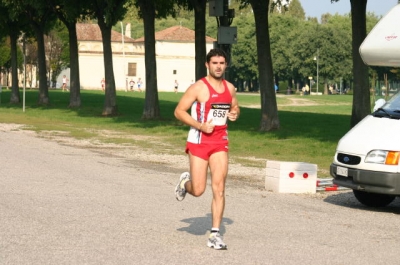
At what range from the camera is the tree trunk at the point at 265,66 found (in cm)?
3325

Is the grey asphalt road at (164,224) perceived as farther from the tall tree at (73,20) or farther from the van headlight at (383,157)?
the tall tree at (73,20)

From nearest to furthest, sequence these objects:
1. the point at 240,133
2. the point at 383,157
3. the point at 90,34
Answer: the point at 383,157, the point at 240,133, the point at 90,34

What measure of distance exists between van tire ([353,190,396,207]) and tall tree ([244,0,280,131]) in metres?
18.2

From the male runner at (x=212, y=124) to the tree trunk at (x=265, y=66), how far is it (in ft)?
74.6

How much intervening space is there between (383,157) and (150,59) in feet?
91.5

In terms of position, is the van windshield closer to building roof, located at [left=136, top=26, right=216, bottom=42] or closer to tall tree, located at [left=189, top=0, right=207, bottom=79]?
tall tree, located at [left=189, top=0, right=207, bottom=79]

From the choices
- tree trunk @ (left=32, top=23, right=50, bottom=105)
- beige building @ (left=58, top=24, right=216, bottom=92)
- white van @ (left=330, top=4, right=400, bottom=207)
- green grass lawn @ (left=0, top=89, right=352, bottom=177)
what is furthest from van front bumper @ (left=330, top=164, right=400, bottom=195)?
beige building @ (left=58, top=24, right=216, bottom=92)

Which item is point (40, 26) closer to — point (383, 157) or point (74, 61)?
point (74, 61)

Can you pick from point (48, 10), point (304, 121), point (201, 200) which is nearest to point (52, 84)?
point (48, 10)

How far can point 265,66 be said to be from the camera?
33.5 meters

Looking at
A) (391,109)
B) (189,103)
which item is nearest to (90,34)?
(391,109)

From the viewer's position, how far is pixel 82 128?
37594 mm

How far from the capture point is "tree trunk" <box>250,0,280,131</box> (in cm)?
3325

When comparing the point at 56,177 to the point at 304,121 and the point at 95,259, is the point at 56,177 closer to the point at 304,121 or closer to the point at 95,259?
the point at 95,259
